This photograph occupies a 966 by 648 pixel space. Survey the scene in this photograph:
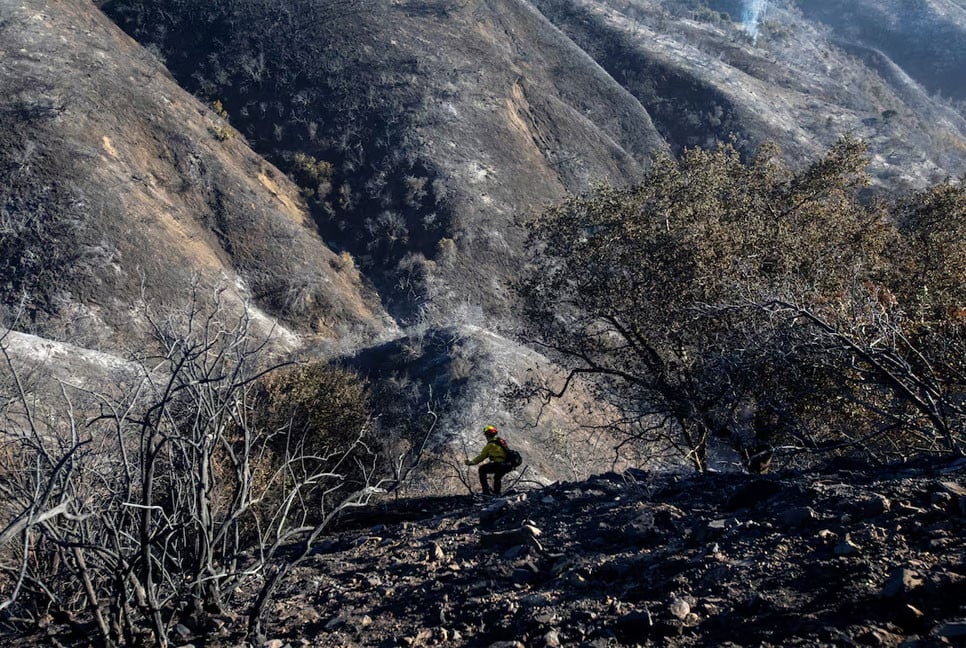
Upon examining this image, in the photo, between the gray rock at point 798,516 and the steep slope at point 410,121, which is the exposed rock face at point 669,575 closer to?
the gray rock at point 798,516

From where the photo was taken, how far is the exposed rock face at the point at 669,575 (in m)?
3.23

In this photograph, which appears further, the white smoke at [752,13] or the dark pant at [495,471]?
the white smoke at [752,13]

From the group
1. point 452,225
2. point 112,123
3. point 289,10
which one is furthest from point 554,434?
point 289,10

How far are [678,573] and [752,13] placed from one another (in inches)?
3473

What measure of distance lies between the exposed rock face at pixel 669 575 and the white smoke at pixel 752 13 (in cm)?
7964

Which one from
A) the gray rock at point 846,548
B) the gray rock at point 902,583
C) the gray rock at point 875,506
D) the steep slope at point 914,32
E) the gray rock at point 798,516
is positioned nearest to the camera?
the gray rock at point 902,583

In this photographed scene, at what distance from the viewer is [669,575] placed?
3979 millimetres

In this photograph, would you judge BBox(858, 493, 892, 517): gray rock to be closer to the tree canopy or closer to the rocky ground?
the rocky ground

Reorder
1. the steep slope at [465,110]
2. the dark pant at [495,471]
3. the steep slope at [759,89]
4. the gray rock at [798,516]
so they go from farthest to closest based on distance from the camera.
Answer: the steep slope at [759,89]
the steep slope at [465,110]
the dark pant at [495,471]
the gray rock at [798,516]

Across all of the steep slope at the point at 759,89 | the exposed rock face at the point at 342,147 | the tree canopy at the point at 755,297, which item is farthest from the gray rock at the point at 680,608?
the steep slope at the point at 759,89

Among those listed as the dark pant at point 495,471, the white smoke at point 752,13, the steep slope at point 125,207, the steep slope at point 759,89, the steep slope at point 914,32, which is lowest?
the steep slope at point 125,207

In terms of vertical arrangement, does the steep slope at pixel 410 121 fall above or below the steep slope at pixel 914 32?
below

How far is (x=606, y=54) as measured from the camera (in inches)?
1969

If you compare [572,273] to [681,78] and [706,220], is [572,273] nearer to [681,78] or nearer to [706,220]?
[706,220]
